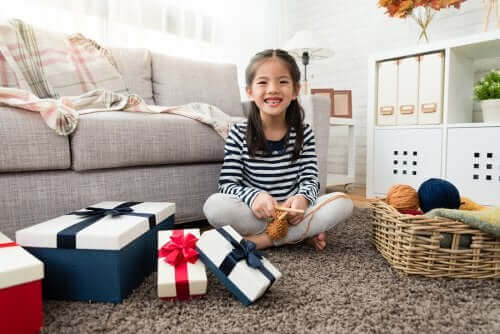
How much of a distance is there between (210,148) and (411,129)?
978mm

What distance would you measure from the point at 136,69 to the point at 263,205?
1040 millimetres

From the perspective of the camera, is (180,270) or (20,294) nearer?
(20,294)

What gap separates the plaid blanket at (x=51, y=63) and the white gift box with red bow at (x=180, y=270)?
903mm

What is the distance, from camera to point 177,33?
2.12 meters

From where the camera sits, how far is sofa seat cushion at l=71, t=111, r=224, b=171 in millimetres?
964

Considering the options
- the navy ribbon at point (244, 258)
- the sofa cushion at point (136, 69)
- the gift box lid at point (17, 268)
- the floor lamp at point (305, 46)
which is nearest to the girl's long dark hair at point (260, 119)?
the navy ribbon at point (244, 258)

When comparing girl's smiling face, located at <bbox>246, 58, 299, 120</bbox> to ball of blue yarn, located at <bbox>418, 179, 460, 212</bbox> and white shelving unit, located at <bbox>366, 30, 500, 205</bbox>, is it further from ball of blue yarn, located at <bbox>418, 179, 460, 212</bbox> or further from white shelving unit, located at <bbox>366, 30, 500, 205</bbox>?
white shelving unit, located at <bbox>366, 30, 500, 205</bbox>

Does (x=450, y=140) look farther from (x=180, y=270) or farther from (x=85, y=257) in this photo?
(x=85, y=257)

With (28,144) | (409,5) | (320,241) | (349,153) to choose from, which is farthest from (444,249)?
(349,153)

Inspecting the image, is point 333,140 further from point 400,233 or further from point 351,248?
point 400,233

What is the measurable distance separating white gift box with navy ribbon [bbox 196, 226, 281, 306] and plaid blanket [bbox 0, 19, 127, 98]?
0.96 m

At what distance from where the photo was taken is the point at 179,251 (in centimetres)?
67

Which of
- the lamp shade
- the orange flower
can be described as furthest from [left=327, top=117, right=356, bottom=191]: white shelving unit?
the orange flower

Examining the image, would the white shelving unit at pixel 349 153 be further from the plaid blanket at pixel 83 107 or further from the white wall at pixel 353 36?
the plaid blanket at pixel 83 107
